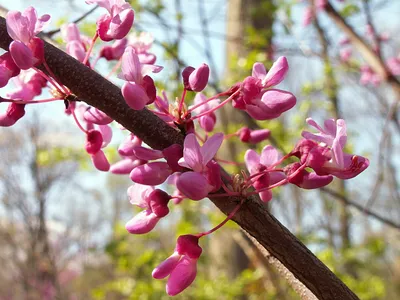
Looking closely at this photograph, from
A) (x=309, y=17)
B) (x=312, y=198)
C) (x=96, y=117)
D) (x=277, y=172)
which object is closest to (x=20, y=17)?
(x=96, y=117)

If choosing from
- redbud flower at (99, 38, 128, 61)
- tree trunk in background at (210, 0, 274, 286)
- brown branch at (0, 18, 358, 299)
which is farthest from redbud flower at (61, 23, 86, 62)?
tree trunk in background at (210, 0, 274, 286)

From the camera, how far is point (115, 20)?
2.52 ft

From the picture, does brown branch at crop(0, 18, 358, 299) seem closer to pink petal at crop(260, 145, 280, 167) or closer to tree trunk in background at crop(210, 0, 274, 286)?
pink petal at crop(260, 145, 280, 167)

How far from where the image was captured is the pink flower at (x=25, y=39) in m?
0.66

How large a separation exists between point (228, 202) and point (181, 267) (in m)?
0.12

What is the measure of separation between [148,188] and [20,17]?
1.06ft

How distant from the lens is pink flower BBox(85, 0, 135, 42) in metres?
0.76

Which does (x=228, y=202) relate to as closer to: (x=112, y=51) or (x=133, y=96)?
(x=133, y=96)

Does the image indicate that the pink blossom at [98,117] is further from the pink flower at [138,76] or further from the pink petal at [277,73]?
the pink petal at [277,73]

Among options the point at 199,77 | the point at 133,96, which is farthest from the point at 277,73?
the point at 133,96

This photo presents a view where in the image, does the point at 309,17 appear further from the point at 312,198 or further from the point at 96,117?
the point at 312,198

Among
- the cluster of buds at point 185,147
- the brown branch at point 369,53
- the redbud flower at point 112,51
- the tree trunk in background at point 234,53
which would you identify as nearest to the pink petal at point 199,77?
the cluster of buds at point 185,147

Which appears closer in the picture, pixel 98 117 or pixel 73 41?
pixel 98 117

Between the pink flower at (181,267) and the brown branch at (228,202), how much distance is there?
0.08 metres
